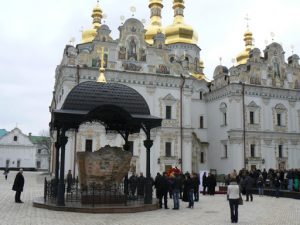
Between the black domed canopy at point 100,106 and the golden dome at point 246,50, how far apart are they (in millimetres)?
32789

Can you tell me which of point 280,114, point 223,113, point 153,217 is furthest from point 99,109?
point 280,114

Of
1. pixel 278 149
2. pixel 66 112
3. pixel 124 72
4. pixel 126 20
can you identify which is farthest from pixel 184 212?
pixel 278 149

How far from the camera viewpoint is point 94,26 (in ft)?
159

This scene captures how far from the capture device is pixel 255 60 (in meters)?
43.6

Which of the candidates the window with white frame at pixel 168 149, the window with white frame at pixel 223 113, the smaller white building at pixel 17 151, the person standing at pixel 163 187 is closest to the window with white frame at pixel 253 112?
the window with white frame at pixel 223 113

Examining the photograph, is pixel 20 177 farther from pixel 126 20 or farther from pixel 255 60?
pixel 255 60

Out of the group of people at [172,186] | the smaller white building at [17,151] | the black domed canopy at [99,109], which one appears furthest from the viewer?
the smaller white building at [17,151]

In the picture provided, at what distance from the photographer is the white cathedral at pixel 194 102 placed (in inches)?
1433

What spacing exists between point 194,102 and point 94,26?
15.0 metres

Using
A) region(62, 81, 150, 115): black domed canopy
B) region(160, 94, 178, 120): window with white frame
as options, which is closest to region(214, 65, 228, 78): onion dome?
region(160, 94, 178, 120): window with white frame

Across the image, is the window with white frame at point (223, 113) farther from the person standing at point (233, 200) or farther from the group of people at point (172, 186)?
the person standing at point (233, 200)

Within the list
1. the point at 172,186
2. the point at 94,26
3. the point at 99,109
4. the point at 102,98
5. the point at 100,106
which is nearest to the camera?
the point at 100,106

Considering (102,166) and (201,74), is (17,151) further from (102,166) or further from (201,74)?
(102,166)

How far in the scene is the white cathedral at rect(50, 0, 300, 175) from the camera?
36406 mm
